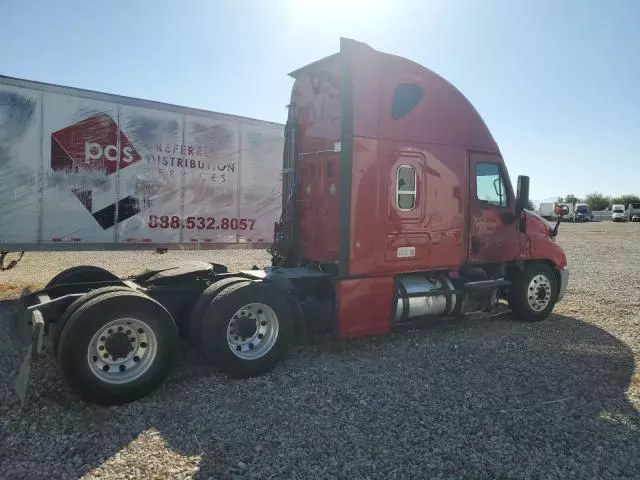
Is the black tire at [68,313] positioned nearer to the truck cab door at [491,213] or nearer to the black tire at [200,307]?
the black tire at [200,307]

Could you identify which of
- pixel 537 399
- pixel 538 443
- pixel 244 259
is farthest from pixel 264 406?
pixel 244 259

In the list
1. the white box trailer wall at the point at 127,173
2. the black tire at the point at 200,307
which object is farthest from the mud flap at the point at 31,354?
the white box trailer wall at the point at 127,173

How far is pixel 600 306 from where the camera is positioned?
30.8 feet

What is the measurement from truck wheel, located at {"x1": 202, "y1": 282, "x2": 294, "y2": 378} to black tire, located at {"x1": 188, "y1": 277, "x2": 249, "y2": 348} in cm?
9

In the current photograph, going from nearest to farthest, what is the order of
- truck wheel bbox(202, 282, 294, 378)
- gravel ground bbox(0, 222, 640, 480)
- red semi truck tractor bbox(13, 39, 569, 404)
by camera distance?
gravel ground bbox(0, 222, 640, 480), red semi truck tractor bbox(13, 39, 569, 404), truck wheel bbox(202, 282, 294, 378)

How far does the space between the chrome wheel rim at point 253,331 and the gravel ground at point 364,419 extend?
1.08 feet

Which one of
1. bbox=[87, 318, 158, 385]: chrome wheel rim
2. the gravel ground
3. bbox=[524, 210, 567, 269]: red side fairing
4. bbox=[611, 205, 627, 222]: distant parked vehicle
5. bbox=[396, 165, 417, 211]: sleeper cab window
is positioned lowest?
the gravel ground

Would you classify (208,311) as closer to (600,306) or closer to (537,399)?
(537,399)

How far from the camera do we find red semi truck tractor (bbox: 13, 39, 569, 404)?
469cm

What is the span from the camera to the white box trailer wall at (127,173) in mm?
8219

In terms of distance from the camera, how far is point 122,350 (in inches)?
183

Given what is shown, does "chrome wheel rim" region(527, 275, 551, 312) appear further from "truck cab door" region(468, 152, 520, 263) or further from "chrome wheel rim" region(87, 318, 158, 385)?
"chrome wheel rim" region(87, 318, 158, 385)

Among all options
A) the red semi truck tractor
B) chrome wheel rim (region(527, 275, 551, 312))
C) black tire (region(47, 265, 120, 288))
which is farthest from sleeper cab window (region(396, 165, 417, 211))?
black tire (region(47, 265, 120, 288))

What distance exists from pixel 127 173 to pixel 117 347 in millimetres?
5337
